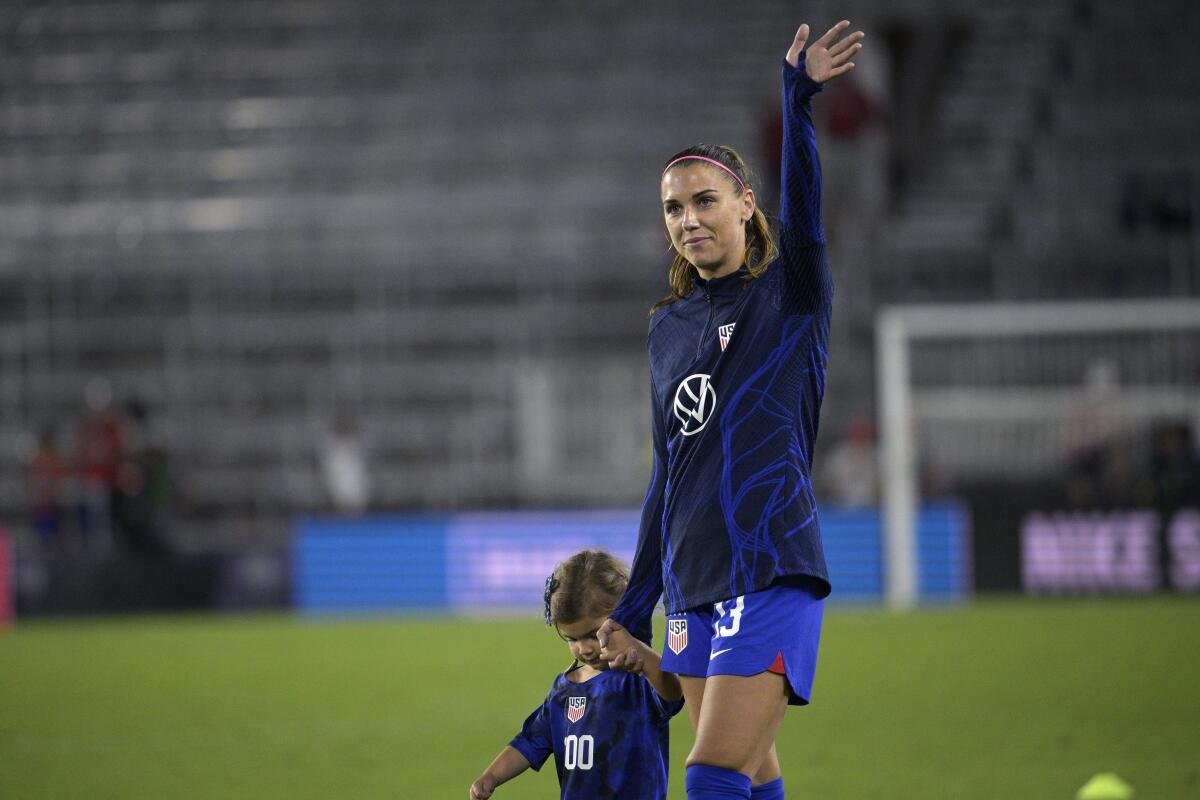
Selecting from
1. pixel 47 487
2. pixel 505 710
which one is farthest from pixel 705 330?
pixel 47 487

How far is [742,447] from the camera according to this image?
4.00 meters

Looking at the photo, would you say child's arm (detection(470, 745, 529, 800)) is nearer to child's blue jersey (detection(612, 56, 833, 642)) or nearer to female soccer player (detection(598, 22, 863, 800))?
female soccer player (detection(598, 22, 863, 800))

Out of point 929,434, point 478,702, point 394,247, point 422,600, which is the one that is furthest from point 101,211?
point 478,702

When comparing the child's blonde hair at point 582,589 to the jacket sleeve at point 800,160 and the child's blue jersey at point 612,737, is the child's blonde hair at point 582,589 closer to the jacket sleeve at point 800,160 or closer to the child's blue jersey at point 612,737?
the child's blue jersey at point 612,737

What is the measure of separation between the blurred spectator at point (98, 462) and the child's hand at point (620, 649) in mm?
17107

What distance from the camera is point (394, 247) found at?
23.4m

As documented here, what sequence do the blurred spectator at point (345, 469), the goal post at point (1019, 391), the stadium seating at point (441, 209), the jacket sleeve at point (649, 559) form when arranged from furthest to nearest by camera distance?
the stadium seating at point (441, 209) < the blurred spectator at point (345, 469) < the goal post at point (1019, 391) < the jacket sleeve at point (649, 559)

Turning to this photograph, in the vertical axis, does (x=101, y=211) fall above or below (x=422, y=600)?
above

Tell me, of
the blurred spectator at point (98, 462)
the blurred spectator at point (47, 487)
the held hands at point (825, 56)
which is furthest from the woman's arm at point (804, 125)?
the blurred spectator at point (47, 487)

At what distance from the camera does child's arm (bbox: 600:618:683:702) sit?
4195mm

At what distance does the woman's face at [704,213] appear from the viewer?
4098 millimetres

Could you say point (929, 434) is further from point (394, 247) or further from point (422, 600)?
point (394, 247)

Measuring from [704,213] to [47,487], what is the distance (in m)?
17.9

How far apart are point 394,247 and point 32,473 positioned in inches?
222
